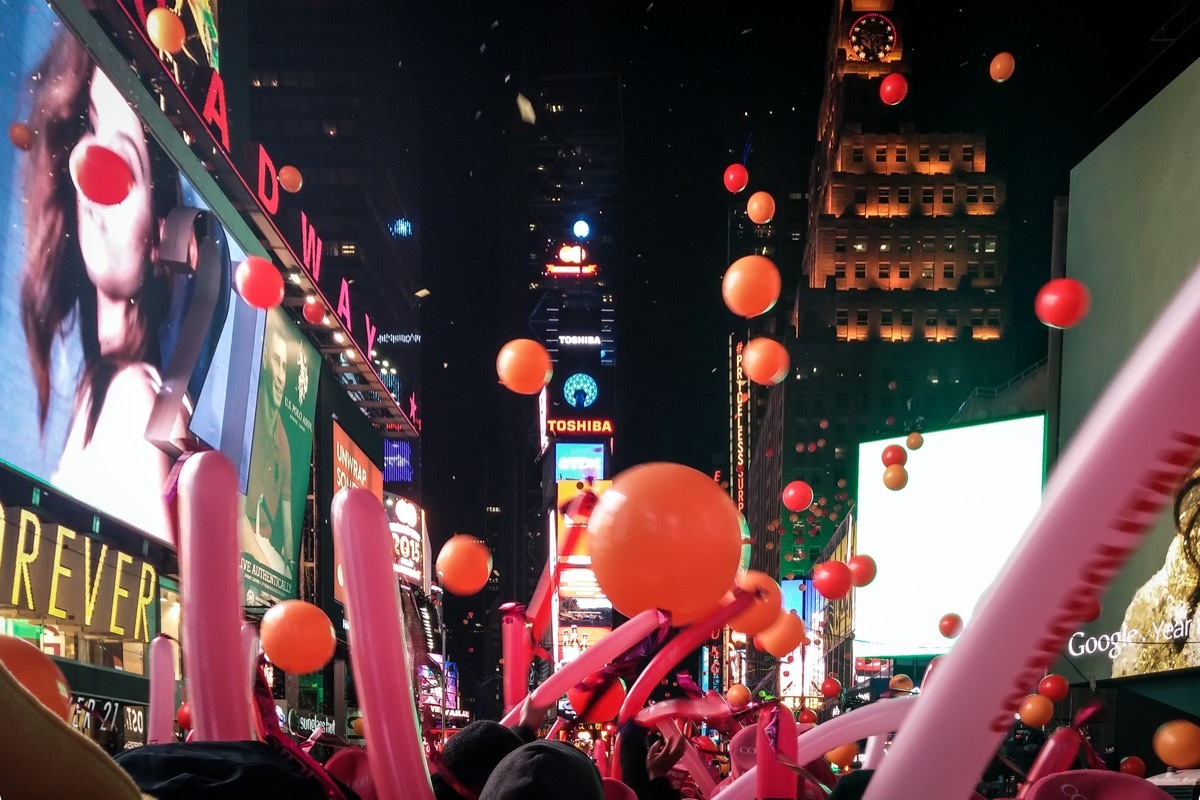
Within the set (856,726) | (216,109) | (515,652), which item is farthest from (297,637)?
(216,109)

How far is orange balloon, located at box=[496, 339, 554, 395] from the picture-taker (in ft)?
24.1

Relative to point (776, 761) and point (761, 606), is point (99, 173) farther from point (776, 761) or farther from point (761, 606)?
point (776, 761)

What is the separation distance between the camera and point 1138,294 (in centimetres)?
1853

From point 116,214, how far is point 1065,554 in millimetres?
18739

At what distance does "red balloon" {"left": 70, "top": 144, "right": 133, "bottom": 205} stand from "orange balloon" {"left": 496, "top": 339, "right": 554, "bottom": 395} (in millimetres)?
2706

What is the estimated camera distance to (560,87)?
372 ft

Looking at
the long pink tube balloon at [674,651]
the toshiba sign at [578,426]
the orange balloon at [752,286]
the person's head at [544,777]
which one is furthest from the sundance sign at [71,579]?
the toshiba sign at [578,426]

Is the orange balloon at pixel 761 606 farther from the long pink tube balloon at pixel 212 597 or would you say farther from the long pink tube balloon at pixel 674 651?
the long pink tube balloon at pixel 212 597

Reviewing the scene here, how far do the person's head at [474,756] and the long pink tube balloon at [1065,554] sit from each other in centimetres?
118

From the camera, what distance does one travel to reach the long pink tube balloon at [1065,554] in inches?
41.1

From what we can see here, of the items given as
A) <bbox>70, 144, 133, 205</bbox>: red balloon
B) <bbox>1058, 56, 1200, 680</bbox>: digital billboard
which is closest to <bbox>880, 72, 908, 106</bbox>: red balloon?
<bbox>1058, 56, 1200, 680</bbox>: digital billboard

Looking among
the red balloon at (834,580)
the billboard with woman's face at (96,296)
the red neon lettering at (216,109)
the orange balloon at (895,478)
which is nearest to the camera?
the red balloon at (834,580)

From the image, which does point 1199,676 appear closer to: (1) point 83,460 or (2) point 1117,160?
(2) point 1117,160

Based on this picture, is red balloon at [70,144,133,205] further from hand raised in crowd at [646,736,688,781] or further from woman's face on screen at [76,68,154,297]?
woman's face on screen at [76,68,154,297]
